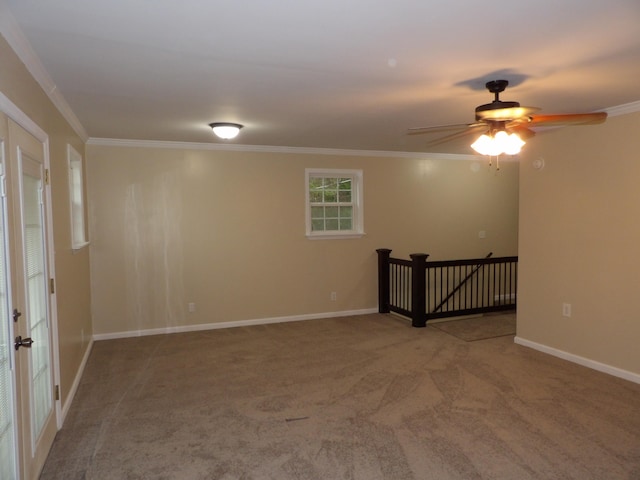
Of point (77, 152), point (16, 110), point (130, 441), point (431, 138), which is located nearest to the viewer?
point (16, 110)

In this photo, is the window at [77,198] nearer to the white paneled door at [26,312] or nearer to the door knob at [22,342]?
the white paneled door at [26,312]

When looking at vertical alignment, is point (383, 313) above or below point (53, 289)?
below

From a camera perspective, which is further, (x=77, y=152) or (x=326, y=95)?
(x=77, y=152)

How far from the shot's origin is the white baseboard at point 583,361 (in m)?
3.76

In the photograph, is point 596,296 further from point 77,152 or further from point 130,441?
point 77,152

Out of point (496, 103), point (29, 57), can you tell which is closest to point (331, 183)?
point (496, 103)

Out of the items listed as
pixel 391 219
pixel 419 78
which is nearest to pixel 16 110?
pixel 419 78

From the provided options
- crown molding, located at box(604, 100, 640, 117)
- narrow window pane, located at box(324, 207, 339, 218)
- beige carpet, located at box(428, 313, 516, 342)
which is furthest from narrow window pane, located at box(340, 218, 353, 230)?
Answer: crown molding, located at box(604, 100, 640, 117)

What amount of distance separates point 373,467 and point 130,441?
156cm

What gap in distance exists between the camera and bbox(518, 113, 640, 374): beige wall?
375 cm

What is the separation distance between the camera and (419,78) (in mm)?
2896

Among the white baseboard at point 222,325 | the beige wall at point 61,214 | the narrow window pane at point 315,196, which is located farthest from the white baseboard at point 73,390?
the narrow window pane at point 315,196

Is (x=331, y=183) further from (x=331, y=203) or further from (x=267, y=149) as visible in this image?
(x=267, y=149)

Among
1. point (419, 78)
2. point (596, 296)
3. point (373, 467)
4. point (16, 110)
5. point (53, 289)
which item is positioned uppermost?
point (419, 78)
